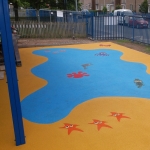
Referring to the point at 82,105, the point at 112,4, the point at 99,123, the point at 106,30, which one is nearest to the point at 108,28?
the point at 106,30

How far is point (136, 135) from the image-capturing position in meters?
3.44

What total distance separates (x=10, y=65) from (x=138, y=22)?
10.4 meters

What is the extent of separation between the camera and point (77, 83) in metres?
5.96

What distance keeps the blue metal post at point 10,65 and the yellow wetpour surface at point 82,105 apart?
28 cm

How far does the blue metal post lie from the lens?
2.78 meters

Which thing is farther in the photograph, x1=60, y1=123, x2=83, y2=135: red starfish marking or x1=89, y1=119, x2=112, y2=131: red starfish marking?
x1=89, y1=119, x2=112, y2=131: red starfish marking

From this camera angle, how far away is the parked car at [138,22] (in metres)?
11.4

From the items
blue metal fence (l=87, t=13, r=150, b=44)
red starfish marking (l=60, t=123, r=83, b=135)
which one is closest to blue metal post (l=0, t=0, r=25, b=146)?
red starfish marking (l=60, t=123, r=83, b=135)

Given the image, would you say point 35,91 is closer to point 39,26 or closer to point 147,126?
point 147,126

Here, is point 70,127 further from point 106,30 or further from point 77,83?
point 106,30

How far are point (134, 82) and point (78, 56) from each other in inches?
151

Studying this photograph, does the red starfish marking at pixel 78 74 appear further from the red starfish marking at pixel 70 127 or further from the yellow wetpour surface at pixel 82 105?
the red starfish marking at pixel 70 127

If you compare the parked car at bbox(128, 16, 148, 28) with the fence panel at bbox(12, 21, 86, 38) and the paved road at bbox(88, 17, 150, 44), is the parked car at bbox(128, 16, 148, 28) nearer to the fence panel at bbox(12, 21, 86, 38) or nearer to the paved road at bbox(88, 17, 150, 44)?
the paved road at bbox(88, 17, 150, 44)

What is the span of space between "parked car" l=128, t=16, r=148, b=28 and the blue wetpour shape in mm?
3100
